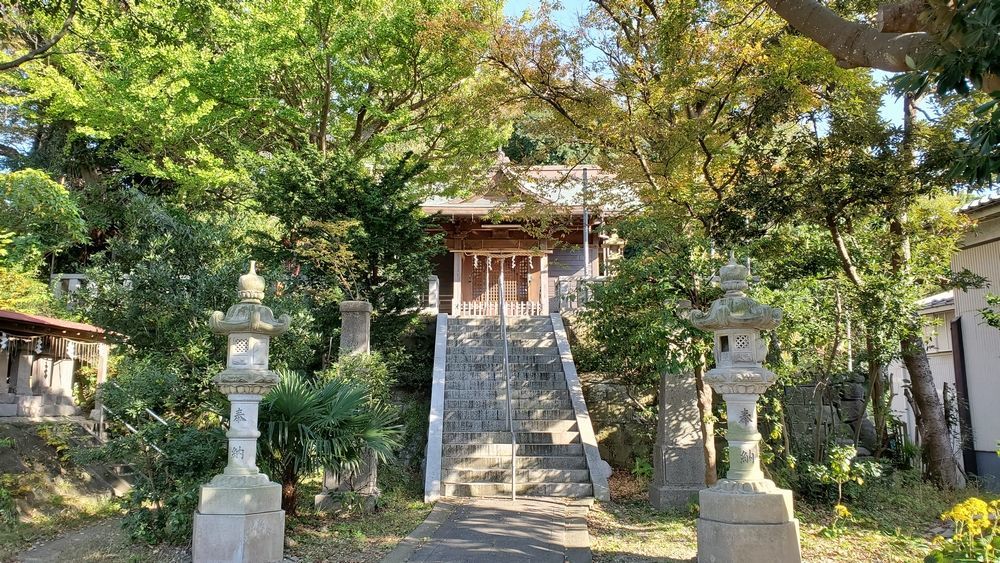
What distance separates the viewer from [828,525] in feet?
26.7

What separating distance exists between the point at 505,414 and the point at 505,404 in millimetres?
327

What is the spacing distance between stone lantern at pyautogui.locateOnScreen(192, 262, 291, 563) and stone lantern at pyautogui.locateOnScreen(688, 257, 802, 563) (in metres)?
4.26

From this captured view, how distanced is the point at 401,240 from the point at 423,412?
12.4 ft

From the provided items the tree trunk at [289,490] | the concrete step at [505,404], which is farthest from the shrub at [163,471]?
the concrete step at [505,404]

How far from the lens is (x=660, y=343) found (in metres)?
8.32

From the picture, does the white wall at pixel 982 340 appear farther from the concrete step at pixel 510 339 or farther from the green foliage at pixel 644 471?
the concrete step at pixel 510 339

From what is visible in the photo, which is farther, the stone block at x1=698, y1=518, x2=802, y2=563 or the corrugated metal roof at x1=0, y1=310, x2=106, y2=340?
the corrugated metal roof at x1=0, y1=310, x2=106, y2=340

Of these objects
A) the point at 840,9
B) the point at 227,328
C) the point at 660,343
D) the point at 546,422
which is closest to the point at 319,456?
the point at 227,328

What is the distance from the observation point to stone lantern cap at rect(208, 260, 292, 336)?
654 centimetres

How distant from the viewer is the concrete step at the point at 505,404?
1268cm

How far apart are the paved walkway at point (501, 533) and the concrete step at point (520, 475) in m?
0.55

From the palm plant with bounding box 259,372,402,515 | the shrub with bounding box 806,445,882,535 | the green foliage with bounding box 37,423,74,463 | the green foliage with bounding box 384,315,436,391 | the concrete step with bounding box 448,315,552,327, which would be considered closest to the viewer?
the palm plant with bounding box 259,372,402,515

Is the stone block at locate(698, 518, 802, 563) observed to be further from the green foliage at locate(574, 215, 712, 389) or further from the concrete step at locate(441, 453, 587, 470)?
the concrete step at locate(441, 453, 587, 470)

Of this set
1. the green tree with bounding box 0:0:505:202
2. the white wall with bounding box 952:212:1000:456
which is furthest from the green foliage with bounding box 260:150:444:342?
the white wall with bounding box 952:212:1000:456
